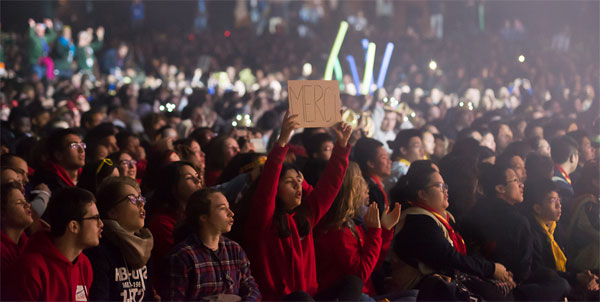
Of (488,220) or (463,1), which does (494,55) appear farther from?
(488,220)

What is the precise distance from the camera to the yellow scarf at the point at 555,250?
567 centimetres

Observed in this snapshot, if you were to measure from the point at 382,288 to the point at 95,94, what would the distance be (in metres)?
10.7

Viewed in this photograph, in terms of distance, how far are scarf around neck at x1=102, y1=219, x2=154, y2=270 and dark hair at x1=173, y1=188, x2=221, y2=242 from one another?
0.25m

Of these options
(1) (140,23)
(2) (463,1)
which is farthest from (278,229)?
(2) (463,1)

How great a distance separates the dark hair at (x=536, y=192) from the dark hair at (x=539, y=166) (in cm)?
80

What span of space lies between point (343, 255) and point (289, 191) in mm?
539

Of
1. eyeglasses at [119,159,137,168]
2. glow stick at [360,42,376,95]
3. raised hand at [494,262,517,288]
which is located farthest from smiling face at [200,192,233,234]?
glow stick at [360,42,376,95]

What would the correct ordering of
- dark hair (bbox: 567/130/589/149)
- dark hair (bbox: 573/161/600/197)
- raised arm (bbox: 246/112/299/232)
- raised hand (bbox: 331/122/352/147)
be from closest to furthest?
raised arm (bbox: 246/112/299/232) < raised hand (bbox: 331/122/352/147) < dark hair (bbox: 573/161/600/197) < dark hair (bbox: 567/130/589/149)

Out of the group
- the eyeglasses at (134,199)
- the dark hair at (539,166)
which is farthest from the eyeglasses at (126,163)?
the dark hair at (539,166)

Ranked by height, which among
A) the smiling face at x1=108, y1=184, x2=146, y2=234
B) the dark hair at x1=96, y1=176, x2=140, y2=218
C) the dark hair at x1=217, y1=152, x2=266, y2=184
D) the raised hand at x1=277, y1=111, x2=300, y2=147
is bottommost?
the smiling face at x1=108, y1=184, x2=146, y2=234

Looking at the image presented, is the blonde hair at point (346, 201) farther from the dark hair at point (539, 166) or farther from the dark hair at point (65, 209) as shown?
the dark hair at point (539, 166)

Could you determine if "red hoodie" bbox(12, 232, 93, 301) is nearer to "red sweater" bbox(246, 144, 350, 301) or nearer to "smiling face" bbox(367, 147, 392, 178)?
"red sweater" bbox(246, 144, 350, 301)

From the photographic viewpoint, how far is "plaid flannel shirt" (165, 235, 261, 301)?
4078mm

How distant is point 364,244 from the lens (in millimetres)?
4938
